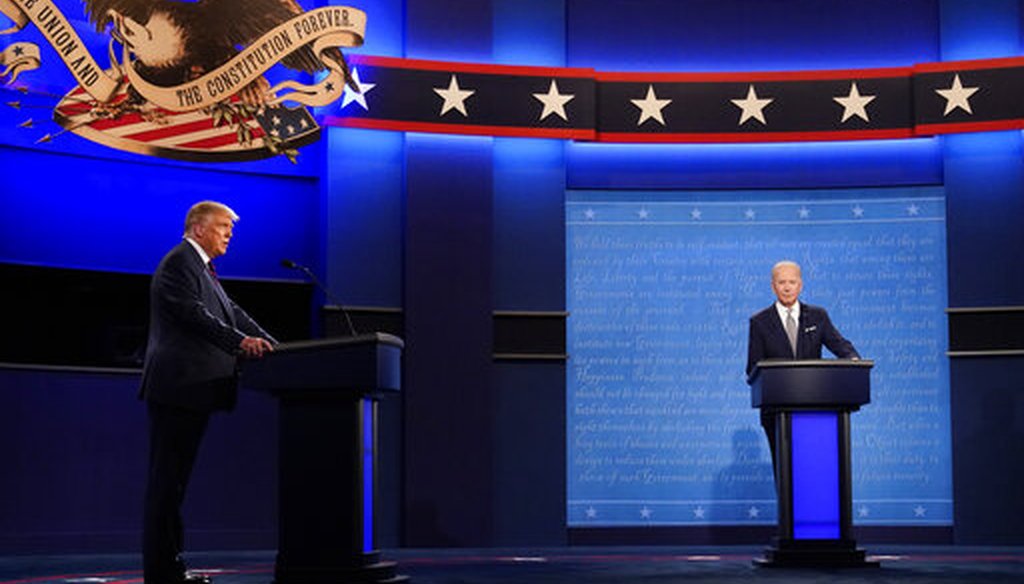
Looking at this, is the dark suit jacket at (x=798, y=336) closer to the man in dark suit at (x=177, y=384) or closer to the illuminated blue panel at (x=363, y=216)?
the illuminated blue panel at (x=363, y=216)

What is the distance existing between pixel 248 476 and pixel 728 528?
113 inches

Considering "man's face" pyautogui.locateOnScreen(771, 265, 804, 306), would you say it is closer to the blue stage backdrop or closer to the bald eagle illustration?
the blue stage backdrop

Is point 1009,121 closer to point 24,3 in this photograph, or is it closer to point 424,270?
point 424,270

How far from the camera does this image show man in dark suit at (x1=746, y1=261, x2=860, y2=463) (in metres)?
6.46

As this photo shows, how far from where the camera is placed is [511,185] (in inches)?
319

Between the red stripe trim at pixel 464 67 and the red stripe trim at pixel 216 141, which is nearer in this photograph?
the red stripe trim at pixel 216 141

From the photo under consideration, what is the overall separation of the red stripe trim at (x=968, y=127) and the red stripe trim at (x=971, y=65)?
1.10ft

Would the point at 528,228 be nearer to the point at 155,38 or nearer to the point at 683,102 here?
the point at 683,102

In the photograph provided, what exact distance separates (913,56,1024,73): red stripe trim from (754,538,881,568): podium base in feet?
11.2

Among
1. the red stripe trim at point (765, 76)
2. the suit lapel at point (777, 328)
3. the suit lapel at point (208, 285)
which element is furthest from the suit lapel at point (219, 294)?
the red stripe trim at point (765, 76)

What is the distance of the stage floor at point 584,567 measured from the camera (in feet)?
17.0

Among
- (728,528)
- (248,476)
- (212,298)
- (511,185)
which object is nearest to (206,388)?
(212,298)

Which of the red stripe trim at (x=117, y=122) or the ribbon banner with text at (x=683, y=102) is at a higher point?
the ribbon banner with text at (x=683, y=102)

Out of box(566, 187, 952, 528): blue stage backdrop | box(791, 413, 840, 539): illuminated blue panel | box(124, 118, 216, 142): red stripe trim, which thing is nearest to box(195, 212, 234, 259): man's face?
box(791, 413, 840, 539): illuminated blue panel
